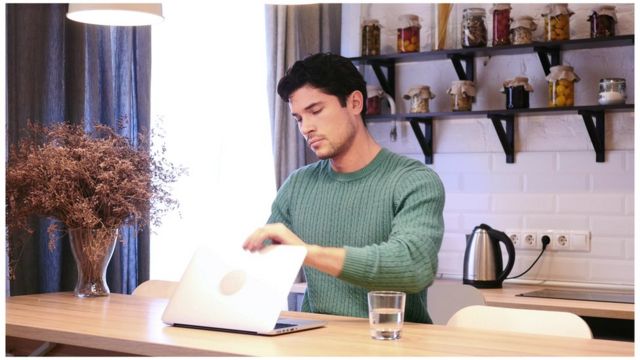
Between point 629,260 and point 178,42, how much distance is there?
5.86ft

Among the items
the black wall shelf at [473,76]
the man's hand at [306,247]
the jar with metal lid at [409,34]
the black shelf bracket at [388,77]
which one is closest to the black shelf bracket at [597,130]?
the black wall shelf at [473,76]

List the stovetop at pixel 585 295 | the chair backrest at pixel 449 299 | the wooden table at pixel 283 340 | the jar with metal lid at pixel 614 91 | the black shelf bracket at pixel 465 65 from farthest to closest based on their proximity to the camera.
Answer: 1. the black shelf bracket at pixel 465 65
2. the jar with metal lid at pixel 614 91
3. the stovetop at pixel 585 295
4. the chair backrest at pixel 449 299
5. the wooden table at pixel 283 340

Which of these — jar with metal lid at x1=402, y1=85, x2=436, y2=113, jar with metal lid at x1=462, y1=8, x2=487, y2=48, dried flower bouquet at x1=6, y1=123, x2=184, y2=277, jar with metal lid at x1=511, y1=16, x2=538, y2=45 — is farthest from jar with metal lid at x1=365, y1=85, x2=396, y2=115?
dried flower bouquet at x1=6, y1=123, x2=184, y2=277

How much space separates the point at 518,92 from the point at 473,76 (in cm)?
26

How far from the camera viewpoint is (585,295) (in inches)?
122

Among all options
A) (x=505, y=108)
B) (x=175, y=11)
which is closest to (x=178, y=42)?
(x=175, y=11)

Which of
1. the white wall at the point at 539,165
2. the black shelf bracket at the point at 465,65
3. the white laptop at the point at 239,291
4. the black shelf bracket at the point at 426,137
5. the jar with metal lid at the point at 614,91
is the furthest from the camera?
the black shelf bracket at the point at 426,137

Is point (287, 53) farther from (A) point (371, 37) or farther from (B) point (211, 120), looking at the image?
(B) point (211, 120)

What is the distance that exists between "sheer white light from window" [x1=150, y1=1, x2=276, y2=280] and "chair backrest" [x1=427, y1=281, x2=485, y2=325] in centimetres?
87

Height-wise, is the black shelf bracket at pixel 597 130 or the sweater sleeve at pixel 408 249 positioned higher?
the black shelf bracket at pixel 597 130

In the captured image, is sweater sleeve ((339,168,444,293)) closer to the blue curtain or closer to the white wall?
the blue curtain

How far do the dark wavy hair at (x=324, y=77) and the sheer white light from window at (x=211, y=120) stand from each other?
96 centimetres

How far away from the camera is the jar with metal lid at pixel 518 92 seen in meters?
3.49

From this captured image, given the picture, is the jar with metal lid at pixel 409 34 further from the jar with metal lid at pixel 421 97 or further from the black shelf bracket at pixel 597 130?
the black shelf bracket at pixel 597 130
